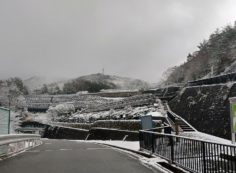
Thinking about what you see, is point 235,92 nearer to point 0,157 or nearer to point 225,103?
point 225,103

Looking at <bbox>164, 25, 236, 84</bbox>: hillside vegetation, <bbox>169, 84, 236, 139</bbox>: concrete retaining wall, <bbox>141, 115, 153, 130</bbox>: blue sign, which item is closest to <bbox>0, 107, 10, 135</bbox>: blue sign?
<bbox>141, 115, 153, 130</bbox>: blue sign

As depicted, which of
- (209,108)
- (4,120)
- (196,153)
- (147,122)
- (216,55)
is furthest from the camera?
(216,55)

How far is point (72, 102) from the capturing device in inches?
3939

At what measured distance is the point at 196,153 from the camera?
1043 centimetres

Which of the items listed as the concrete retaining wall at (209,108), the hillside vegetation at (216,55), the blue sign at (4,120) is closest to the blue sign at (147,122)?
the concrete retaining wall at (209,108)

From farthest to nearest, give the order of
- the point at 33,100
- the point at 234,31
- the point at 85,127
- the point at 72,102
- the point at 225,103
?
the point at 33,100 < the point at 72,102 < the point at 234,31 < the point at 85,127 < the point at 225,103

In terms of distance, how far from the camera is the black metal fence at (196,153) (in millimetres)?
8477

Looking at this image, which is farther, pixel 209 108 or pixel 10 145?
pixel 209 108

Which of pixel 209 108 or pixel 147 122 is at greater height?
pixel 209 108

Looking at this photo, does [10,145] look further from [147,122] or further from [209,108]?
[209,108]

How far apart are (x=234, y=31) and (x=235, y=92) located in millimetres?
38202

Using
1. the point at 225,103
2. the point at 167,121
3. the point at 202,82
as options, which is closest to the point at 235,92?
the point at 225,103

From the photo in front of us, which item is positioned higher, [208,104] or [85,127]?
[208,104]

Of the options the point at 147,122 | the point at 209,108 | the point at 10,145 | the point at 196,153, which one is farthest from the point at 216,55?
the point at 196,153
